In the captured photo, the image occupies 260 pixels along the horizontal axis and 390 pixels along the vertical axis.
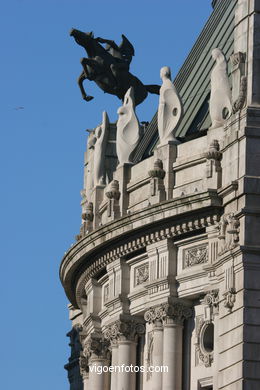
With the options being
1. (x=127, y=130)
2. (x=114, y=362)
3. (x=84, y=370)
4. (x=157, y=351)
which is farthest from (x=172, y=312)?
(x=84, y=370)

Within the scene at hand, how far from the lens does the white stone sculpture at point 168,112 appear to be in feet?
219

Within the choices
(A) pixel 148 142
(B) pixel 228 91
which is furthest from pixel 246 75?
(A) pixel 148 142

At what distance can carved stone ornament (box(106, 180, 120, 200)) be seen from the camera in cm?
6850

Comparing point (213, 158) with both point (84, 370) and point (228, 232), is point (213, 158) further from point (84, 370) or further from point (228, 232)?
point (84, 370)

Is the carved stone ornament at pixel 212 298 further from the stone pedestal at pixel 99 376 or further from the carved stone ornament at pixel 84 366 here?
the carved stone ornament at pixel 84 366

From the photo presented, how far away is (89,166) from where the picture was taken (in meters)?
75.1

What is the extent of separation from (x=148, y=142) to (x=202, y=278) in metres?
11.0

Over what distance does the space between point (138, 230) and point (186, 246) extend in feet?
6.32

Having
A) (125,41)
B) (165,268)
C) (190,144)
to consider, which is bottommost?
(165,268)

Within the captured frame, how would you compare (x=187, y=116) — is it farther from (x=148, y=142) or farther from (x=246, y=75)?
(x=246, y=75)

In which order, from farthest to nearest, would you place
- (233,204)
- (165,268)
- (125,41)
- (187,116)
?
(125,41) → (187,116) → (165,268) → (233,204)

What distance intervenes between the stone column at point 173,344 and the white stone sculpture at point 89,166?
9.36 m

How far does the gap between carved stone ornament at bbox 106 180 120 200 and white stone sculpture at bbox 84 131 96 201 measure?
13.8 feet

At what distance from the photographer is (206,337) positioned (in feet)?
211
